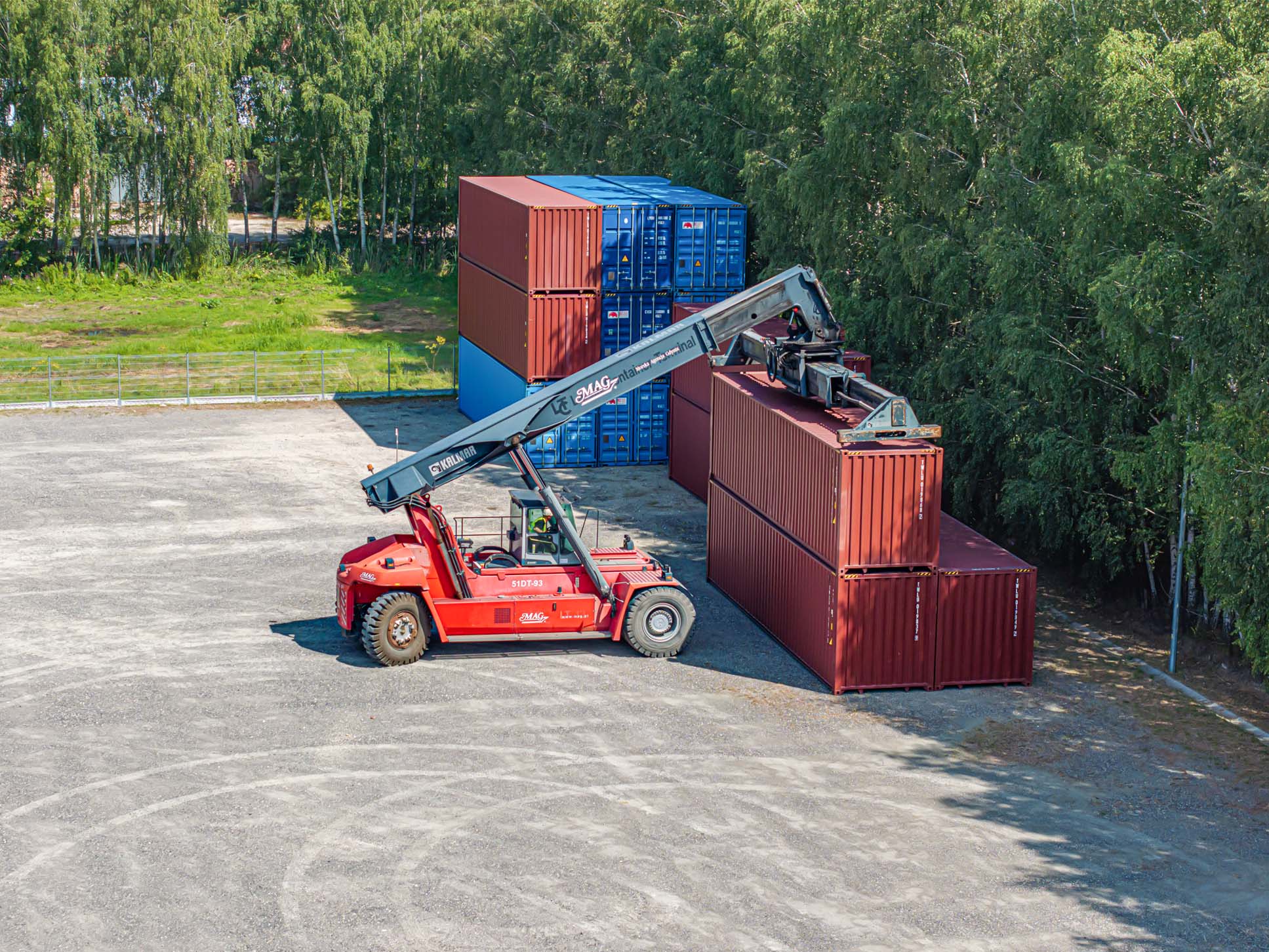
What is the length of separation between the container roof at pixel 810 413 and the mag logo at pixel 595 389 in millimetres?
2806

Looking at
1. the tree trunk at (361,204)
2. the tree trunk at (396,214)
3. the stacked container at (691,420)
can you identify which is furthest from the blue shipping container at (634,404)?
the tree trunk at (396,214)

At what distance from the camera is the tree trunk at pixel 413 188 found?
68062 mm

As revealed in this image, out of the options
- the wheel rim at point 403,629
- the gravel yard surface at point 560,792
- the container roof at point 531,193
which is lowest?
the gravel yard surface at point 560,792

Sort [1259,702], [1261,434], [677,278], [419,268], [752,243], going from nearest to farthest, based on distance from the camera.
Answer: [1261,434] < [1259,702] < [677,278] < [752,243] < [419,268]

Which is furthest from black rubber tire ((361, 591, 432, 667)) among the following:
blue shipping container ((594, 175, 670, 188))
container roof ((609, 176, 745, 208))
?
blue shipping container ((594, 175, 670, 188))

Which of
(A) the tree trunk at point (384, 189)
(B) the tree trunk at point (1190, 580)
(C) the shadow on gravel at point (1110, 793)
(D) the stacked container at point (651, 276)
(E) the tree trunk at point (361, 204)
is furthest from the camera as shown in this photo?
(A) the tree trunk at point (384, 189)

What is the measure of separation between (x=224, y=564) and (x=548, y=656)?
7.78 meters

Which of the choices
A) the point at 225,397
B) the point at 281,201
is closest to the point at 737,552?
the point at 225,397

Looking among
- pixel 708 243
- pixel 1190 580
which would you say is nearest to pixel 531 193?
pixel 708 243

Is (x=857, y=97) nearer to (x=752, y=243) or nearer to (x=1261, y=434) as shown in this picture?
(x=752, y=243)

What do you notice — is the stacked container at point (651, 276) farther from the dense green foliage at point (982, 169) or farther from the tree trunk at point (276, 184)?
the tree trunk at point (276, 184)

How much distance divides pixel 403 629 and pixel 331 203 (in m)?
45.5

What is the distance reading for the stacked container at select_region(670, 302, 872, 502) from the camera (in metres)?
35.5

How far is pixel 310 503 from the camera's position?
113 feet
